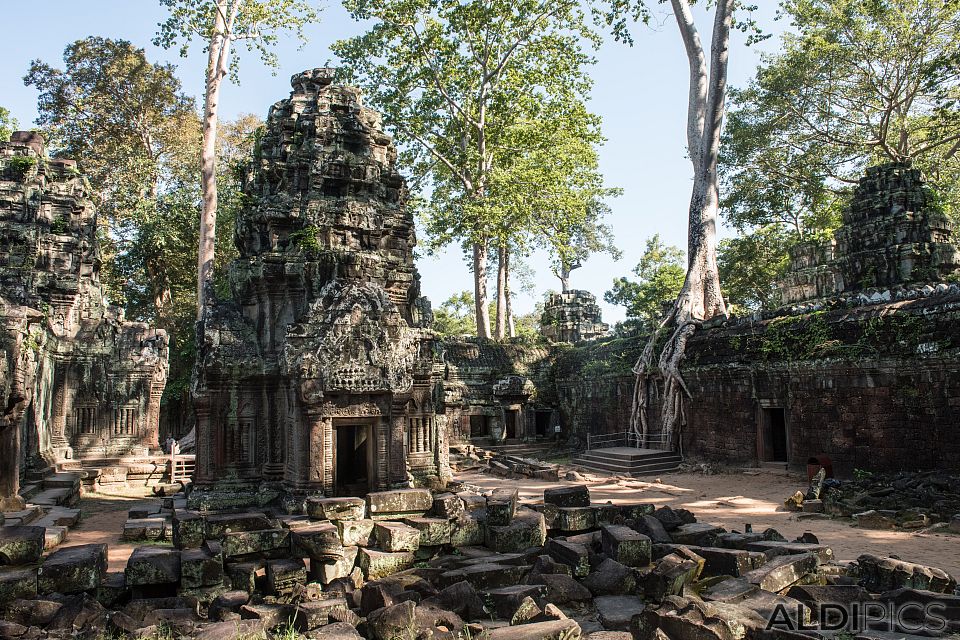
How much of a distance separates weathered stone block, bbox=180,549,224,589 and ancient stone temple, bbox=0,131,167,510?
10050 millimetres

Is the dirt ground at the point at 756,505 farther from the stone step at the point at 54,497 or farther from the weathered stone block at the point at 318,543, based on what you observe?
the stone step at the point at 54,497

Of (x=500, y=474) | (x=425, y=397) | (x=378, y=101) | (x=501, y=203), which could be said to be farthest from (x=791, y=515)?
(x=378, y=101)

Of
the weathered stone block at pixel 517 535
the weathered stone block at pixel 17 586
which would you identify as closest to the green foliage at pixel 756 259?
the weathered stone block at pixel 517 535

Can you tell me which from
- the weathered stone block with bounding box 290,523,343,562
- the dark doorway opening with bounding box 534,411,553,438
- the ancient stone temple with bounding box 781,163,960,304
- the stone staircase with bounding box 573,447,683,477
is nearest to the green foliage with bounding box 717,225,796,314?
the ancient stone temple with bounding box 781,163,960,304

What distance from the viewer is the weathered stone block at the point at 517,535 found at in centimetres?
709

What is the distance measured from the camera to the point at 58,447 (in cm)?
1577

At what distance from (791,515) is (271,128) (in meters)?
10.7

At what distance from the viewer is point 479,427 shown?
2222 centimetres

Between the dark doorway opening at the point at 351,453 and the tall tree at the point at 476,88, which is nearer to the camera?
the dark doorway opening at the point at 351,453

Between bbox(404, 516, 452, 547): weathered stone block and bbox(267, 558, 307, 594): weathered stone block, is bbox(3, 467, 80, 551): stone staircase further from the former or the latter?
bbox(404, 516, 452, 547): weathered stone block

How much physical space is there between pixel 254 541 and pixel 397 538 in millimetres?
1373

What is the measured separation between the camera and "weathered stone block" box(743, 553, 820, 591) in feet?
19.1

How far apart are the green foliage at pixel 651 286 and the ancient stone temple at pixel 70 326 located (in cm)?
1830

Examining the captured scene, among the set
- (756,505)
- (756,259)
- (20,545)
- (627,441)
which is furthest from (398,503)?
(756,259)
